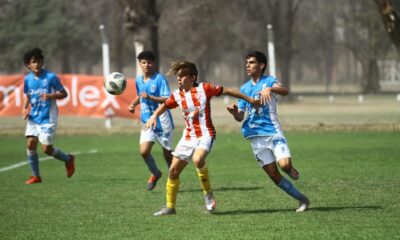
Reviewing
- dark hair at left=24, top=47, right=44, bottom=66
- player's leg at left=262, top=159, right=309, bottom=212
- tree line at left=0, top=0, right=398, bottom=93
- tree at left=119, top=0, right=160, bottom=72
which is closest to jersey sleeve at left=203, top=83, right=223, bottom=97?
player's leg at left=262, top=159, right=309, bottom=212

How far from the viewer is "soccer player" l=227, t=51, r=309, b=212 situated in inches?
408

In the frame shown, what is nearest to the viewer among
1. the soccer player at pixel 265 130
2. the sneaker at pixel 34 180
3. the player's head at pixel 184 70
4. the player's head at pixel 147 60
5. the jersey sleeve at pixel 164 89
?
the player's head at pixel 184 70

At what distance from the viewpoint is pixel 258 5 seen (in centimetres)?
6162

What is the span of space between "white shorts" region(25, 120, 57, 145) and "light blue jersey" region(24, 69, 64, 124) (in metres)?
0.07

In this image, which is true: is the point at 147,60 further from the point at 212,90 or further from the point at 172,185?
the point at 172,185

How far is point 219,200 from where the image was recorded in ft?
38.5

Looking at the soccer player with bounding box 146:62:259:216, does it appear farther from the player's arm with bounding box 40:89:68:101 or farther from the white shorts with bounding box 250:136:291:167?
the player's arm with bounding box 40:89:68:101

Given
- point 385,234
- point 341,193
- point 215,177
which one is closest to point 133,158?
point 215,177

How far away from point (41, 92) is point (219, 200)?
398 centimetres

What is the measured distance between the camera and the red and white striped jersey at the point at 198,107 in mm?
10259

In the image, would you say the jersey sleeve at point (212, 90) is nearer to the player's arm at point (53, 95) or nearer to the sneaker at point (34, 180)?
the player's arm at point (53, 95)

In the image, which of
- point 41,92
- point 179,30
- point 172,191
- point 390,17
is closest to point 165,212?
point 172,191

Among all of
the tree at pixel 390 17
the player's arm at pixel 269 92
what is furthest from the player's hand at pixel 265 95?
the tree at pixel 390 17

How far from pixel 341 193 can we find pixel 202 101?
9.34 feet
